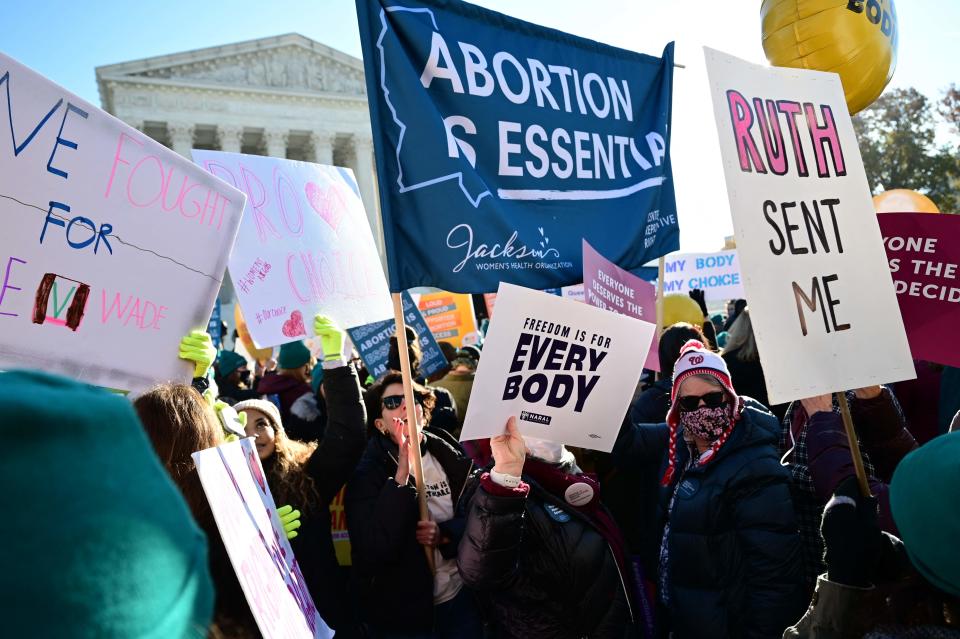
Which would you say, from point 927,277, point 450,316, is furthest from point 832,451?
point 450,316

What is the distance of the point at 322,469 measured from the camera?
9.32 feet

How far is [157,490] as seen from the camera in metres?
0.63

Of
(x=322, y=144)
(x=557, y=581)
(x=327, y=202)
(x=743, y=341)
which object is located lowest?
(x=557, y=581)

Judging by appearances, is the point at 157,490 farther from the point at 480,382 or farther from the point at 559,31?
the point at 559,31

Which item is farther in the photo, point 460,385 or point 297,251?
point 460,385

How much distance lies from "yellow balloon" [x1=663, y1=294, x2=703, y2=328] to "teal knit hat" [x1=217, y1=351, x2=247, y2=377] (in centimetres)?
371

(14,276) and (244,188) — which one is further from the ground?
(244,188)

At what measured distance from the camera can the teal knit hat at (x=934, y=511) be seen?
1.20 meters

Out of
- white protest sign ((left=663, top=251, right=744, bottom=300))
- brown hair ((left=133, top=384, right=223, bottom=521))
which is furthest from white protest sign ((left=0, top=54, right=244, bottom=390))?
white protest sign ((left=663, top=251, right=744, bottom=300))

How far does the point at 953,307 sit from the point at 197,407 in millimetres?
2518

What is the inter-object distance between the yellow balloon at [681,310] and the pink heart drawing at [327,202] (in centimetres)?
224

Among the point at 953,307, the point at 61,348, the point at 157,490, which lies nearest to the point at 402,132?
the point at 61,348

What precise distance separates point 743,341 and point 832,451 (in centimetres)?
215

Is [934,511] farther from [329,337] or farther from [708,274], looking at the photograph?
[708,274]
